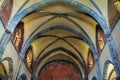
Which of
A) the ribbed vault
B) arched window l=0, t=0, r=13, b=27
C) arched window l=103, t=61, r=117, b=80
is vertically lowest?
arched window l=103, t=61, r=117, b=80

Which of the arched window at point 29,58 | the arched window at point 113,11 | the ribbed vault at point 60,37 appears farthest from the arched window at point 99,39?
the arched window at point 29,58

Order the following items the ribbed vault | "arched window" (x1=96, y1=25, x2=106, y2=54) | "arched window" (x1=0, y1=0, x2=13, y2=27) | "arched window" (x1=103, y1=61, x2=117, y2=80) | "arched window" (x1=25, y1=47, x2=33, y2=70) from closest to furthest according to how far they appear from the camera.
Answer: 1. "arched window" (x1=0, y1=0, x2=13, y2=27)
2. "arched window" (x1=103, y1=61, x2=117, y2=80)
3. "arched window" (x1=96, y1=25, x2=106, y2=54)
4. the ribbed vault
5. "arched window" (x1=25, y1=47, x2=33, y2=70)

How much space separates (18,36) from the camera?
614 inches

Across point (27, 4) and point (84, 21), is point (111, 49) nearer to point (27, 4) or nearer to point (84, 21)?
point (84, 21)

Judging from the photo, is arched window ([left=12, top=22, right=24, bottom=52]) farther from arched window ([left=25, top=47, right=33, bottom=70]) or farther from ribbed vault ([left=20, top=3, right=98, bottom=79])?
arched window ([left=25, top=47, right=33, bottom=70])

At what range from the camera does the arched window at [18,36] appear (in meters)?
15.0

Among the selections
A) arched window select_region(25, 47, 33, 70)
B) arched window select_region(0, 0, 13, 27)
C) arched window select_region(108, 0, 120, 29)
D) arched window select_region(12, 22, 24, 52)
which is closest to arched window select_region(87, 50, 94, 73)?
arched window select_region(25, 47, 33, 70)

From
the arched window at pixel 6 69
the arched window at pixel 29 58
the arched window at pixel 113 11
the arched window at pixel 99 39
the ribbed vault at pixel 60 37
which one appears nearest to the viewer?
the arched window at pixel 113 11

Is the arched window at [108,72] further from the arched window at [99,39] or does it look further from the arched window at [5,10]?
the arched window at [5,10]

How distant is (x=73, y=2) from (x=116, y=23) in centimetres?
382

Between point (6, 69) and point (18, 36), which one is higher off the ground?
point (18, 36)

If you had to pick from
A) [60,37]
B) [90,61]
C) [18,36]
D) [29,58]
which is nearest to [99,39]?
[90,61]

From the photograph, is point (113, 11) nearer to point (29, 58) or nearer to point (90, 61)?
point (90, 61)

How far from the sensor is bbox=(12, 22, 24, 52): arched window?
14953 millimetres
